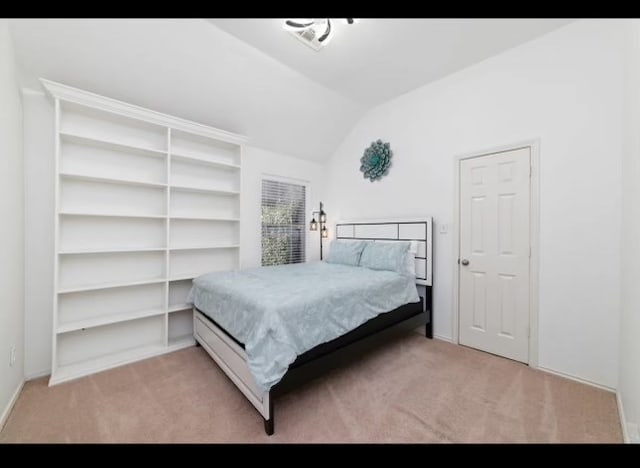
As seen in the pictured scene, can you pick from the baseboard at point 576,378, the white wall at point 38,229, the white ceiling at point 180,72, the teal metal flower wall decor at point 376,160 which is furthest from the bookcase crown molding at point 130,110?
the baseboard at point 576,378

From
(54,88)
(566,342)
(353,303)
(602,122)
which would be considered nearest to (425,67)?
(602,122)

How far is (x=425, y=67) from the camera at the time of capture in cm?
274

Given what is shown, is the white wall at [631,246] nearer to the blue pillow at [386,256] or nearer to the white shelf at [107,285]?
the blue pillow at [386,256]

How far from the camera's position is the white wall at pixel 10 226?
5.40 ft

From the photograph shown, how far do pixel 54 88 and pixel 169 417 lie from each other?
2693 mm

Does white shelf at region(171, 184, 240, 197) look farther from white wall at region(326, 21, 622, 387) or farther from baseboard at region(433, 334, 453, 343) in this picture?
baseboard at region(433, 334, 453, 343)

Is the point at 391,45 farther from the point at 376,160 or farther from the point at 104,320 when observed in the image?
the point at 104,320

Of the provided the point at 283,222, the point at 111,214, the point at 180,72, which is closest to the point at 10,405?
the point at 111,214

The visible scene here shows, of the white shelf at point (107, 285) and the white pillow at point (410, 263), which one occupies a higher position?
the white pillow at point (410, 263)

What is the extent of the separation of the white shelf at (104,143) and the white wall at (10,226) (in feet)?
0.94

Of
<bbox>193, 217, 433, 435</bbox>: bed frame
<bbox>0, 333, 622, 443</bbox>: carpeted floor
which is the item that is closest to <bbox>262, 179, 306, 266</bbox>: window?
<bbox>193, 217, 433, 435</bbox>: bed frame

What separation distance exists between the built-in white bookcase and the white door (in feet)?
9.09

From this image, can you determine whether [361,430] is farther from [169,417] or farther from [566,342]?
[566,342]

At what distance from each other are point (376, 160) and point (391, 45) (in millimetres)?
1381
